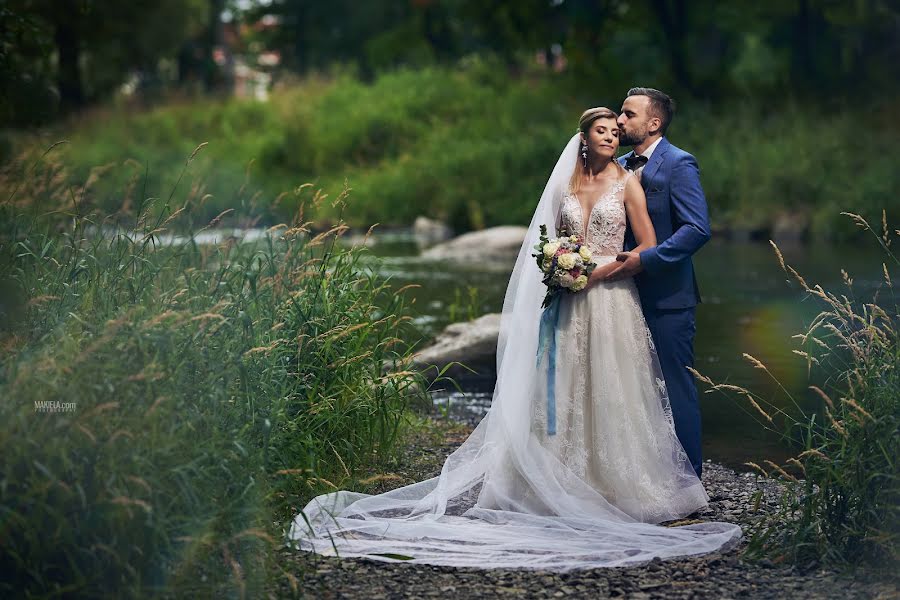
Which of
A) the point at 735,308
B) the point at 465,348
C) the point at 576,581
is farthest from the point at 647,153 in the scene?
the point at 735,308

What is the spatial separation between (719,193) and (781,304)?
29.0 ft

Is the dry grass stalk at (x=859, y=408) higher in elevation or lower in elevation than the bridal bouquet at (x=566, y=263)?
lower

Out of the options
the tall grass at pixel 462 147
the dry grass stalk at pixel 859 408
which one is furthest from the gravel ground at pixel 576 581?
the tall grass at pixel 462 147

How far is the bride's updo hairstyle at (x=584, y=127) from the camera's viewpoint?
5758 millimetres

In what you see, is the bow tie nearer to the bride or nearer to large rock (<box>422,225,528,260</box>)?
the bride

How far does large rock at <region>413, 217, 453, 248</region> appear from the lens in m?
24.4

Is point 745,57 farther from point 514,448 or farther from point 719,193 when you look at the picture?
point 514,448

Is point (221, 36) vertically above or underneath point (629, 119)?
above

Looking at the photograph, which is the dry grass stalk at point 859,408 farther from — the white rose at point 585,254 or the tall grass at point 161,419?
the tall grass at point 161,419

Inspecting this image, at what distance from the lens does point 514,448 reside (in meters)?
5.79

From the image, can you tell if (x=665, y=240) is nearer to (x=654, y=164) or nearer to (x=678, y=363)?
(x=654, y=164)

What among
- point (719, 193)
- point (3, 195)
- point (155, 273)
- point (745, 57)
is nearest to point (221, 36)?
point (745, 57)

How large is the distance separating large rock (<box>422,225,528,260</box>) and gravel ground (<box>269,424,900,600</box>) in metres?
15.4

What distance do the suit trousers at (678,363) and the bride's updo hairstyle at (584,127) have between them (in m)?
0.73
